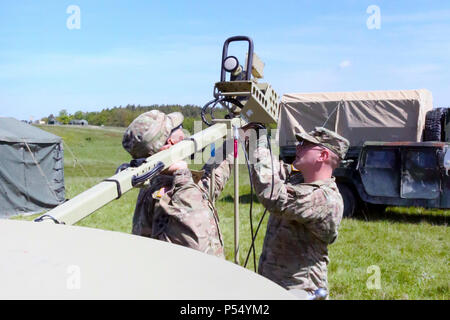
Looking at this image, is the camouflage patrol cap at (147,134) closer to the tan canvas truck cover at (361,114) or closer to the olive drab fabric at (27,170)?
the tan canvas truck cover at (361,114)

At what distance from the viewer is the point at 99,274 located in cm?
96

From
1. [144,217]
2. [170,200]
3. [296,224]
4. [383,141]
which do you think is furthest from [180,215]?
[383,141]

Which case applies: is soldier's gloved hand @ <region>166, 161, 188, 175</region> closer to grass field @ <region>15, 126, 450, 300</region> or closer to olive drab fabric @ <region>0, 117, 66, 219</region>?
grass field @ <region>15, 126, 450, 300</region>

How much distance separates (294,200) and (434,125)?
847 cm

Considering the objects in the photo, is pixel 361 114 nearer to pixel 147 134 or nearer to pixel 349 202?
pixel 349 202

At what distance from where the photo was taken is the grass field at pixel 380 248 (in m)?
5.68

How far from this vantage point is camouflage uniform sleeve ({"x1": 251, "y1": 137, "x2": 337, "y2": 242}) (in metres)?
2.44

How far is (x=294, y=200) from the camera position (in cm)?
246
